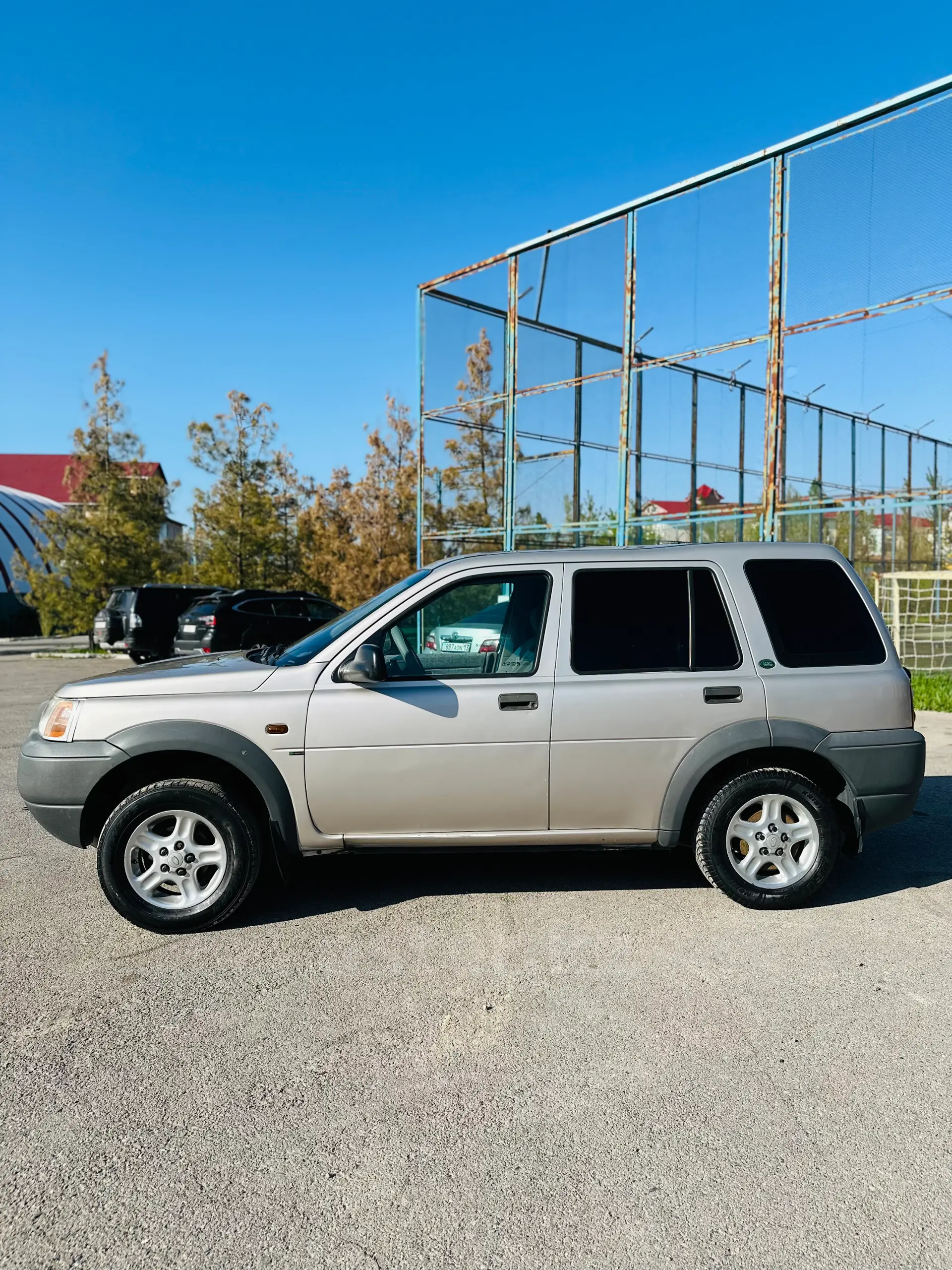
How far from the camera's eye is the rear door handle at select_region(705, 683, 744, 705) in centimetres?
431

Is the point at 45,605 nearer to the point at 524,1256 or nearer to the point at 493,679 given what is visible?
the point at 493,679

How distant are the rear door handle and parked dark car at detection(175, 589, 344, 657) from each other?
12089 mm

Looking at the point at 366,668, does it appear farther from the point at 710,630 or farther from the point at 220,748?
the point at 710,630

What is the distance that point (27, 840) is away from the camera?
5.69 m

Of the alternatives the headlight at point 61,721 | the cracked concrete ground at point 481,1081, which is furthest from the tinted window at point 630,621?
the headlight at point 61,721

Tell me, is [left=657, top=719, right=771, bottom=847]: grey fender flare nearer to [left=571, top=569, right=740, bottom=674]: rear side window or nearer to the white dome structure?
[left=571, top=569, right=740, bottom=674]: rear side window

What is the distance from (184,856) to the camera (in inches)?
164

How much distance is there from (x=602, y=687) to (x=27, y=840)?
397cm

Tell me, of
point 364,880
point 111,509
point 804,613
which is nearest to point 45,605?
point 111,509

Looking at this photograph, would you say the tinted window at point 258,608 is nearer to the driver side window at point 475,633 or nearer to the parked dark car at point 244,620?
the parked dark car at point 244,620

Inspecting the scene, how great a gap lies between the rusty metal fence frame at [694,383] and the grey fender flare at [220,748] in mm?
10139

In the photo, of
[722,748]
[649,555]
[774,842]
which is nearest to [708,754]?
[722,748]

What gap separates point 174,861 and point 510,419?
15.3 metres

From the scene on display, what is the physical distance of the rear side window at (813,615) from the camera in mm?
4438
